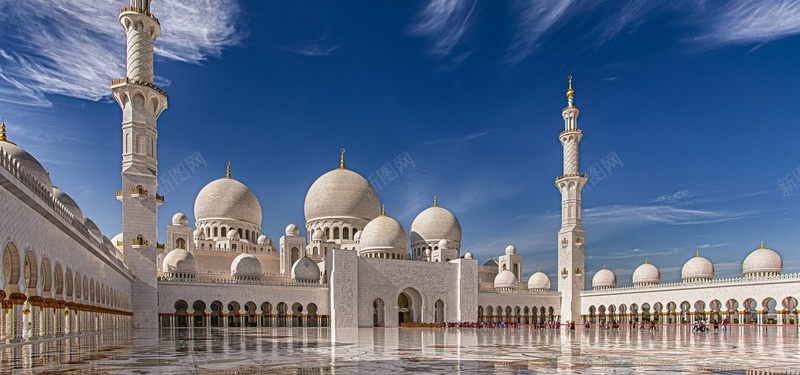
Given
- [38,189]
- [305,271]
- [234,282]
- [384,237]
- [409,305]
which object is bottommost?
[409,305]

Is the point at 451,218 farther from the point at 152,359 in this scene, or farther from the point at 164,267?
the point at 152,359

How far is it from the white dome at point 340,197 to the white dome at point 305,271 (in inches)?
238

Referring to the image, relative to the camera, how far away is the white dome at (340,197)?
3844 cm

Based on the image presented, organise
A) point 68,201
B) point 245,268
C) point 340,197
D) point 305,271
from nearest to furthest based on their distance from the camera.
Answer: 1. point 68,201
2. point 245,268
3. point 305,271
4. point 340,197

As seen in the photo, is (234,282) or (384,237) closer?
(234,282)

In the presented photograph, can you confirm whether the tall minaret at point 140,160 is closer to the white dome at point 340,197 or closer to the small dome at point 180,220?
the small dome at point 180,220

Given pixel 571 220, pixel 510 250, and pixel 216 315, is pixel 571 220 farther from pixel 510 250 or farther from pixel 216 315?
pixel 216 315

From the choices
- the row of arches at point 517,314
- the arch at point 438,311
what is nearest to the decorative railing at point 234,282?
the arch at point 438,311

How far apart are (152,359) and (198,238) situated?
Answer: 96.5ft

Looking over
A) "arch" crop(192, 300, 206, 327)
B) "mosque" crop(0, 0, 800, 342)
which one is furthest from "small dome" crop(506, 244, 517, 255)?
"arch" crop(192, 300, 206, 327)

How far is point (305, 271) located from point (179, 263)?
639 centimetres

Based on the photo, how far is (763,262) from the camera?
31531 mm

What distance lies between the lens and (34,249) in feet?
37.6

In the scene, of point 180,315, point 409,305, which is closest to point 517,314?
point 409,305
